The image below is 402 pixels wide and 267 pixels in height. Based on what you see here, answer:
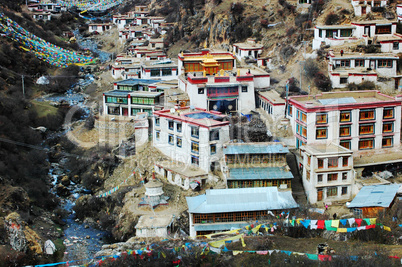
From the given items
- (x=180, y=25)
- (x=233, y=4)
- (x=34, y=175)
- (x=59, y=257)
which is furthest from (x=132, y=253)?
(x=180, y=25)

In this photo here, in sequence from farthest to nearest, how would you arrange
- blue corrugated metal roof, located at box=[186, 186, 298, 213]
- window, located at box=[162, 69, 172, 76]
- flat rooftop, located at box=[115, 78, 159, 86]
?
window, located at box=[162, 69, 172, 76] → flat rooftop, located at box=[115, 78, 159, 86] → blue corrugated metal roof, located at box=[186, 186, 298, 213]

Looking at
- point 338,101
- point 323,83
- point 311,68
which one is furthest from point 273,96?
point 338,101

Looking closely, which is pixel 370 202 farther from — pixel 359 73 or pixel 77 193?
pixel 77 193

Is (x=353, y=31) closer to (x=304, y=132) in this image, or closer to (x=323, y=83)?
(x=323, y=83)

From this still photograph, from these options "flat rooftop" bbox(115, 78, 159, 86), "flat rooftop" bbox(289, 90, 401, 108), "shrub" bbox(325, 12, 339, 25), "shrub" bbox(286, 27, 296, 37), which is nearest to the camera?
"flat rooftop" bbox(289, 90, 401, 108)

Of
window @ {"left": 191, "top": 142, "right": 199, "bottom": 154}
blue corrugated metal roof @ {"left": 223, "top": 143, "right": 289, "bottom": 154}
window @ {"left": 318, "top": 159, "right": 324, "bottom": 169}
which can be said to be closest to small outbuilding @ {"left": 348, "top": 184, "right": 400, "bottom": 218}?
window @ {"left": 318, "top": 159, "right": 324, "bottom": 169}

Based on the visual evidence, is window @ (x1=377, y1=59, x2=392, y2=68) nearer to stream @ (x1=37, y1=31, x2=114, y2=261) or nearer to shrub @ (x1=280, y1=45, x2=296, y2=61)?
shrub @ (x1=280, y1=45, x2=296, y2=61)
